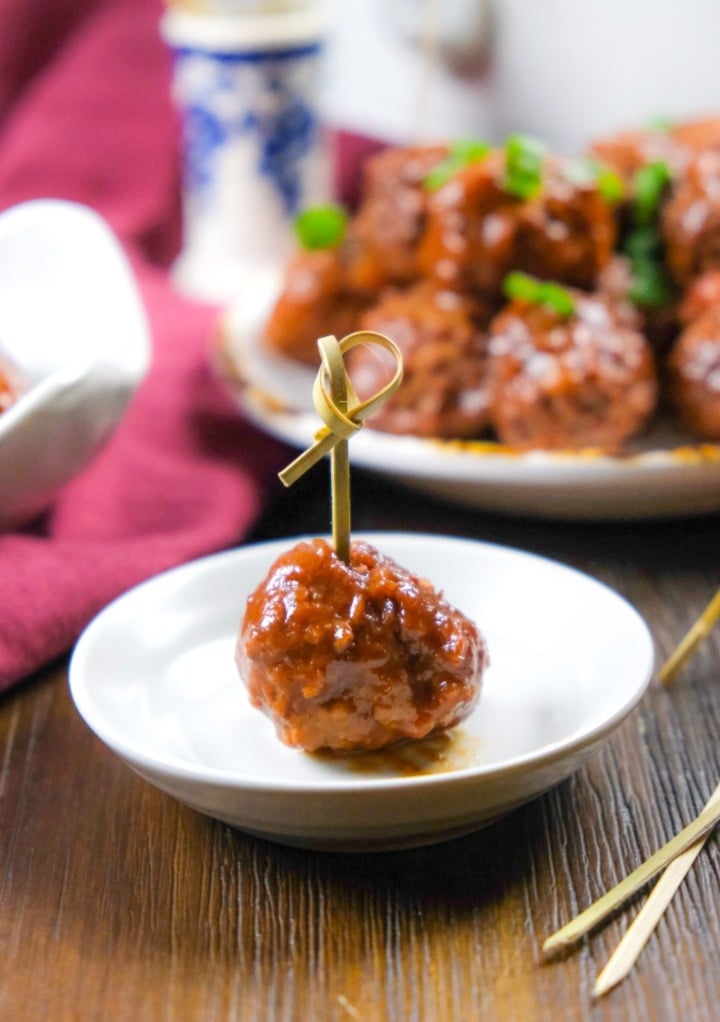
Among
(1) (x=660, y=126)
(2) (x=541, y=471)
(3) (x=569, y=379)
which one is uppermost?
(1) (x=660, y=126)

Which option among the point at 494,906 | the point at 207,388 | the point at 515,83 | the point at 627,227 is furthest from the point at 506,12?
the point at 494,906

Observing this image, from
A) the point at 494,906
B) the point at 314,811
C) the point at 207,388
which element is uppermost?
the point at 314,811

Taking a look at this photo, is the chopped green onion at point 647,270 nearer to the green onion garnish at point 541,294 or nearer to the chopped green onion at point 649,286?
the chopped green onion at point 649,286

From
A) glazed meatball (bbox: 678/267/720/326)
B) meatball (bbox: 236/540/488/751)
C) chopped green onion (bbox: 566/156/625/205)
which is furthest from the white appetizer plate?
meatball (bbox: 236/540/488/751)

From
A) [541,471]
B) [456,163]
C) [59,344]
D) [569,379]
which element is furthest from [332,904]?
[456,163]

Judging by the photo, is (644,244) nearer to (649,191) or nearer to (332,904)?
(649,191)

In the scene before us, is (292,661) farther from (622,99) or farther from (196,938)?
(622,99)
